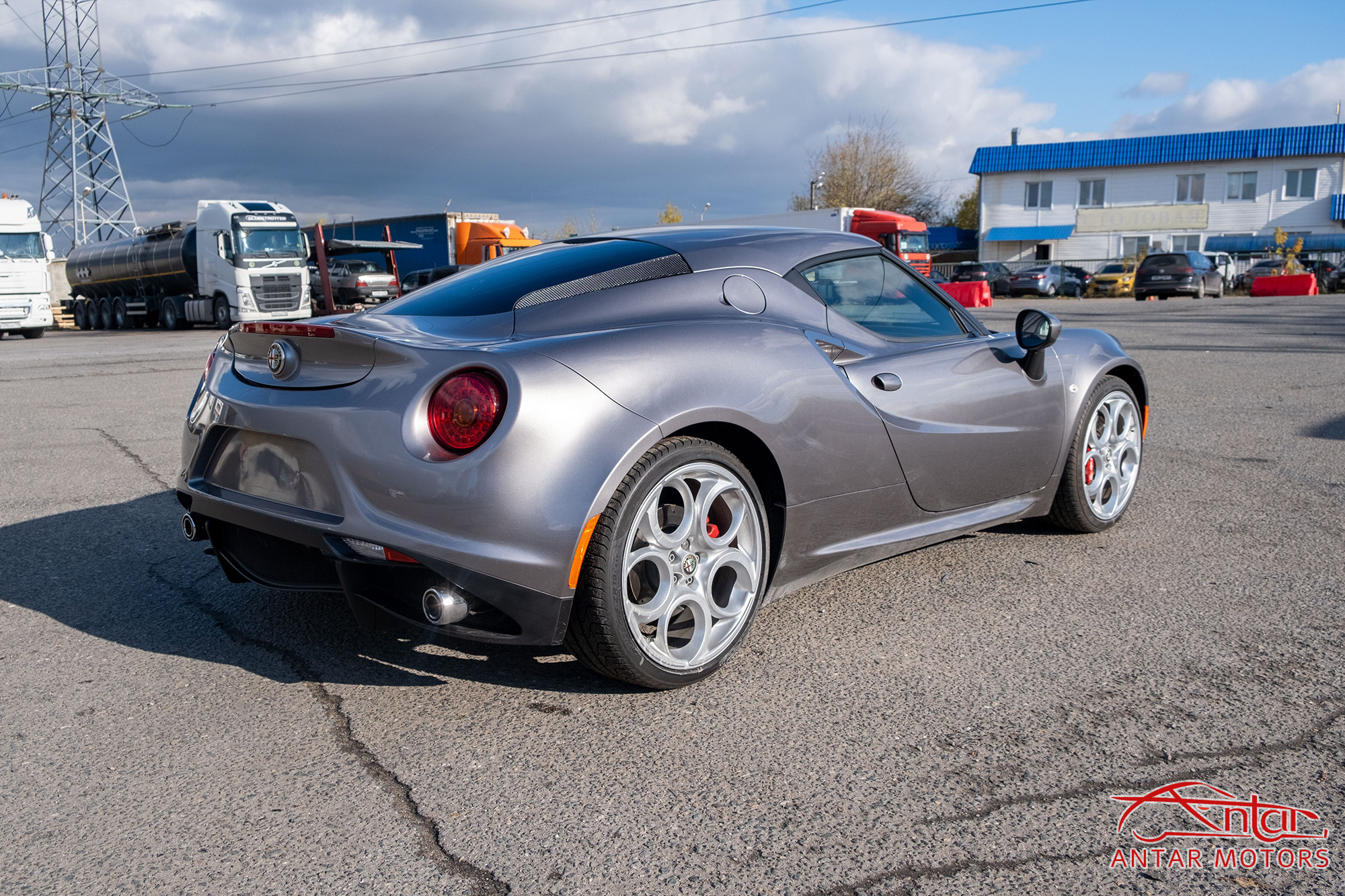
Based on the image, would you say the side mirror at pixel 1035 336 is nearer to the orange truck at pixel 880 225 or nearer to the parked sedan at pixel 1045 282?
the orange truck at pixel 880 225

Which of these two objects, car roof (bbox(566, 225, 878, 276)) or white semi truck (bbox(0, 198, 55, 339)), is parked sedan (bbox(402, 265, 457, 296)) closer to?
white semi truck (bbox(0, 198, 55, 339))

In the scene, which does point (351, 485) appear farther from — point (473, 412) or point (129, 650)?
point (129, 650)

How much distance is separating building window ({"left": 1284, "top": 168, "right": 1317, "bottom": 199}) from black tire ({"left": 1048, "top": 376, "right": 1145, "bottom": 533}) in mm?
58040

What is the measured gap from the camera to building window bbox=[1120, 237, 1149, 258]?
180 feet

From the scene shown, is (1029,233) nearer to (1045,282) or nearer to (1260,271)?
Answer: (1045,282)

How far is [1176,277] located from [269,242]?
2773cm

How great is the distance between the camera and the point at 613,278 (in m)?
3.24

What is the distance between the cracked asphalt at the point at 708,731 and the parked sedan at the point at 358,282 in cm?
2842

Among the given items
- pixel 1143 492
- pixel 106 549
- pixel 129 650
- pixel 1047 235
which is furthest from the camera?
pixel 1047 235

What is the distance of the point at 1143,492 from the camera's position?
5.41 meters

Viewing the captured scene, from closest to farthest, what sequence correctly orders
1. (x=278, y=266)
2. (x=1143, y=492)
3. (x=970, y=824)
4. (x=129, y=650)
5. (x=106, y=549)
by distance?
1. (x=970, y=824)
2. (x=129, y=650)
3. (x=106, y=549)
4. (x=1143, y=492)
5. (x=278, y=266)

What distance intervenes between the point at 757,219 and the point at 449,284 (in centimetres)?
2872

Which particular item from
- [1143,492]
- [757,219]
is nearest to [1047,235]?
[757,219]

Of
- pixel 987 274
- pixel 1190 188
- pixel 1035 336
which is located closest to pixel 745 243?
pixel 1035 336
